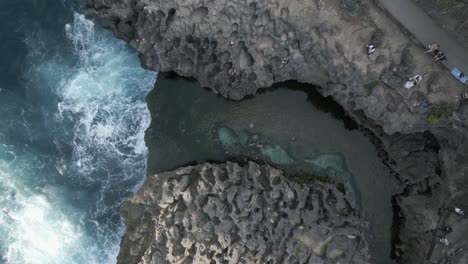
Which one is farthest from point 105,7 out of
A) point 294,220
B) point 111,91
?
point 294,220

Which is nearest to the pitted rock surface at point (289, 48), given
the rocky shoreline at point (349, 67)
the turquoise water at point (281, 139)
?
the rocky shoreline at point (349, 67)

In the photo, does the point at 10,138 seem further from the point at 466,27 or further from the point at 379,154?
the point at 466,27

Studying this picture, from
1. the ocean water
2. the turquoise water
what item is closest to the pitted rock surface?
the turquoise water

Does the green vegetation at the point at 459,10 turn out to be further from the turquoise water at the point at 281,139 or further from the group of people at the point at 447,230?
the group of people at the point at 447,230

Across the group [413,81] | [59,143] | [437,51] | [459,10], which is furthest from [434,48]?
[59,143]

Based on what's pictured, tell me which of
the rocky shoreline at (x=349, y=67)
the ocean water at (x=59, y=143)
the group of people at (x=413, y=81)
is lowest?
the ocean water at (x=59, y=143)

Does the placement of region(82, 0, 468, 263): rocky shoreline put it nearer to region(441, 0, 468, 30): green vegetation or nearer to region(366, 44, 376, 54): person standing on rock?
region(366, 44, 376, 54): person standing on rock
